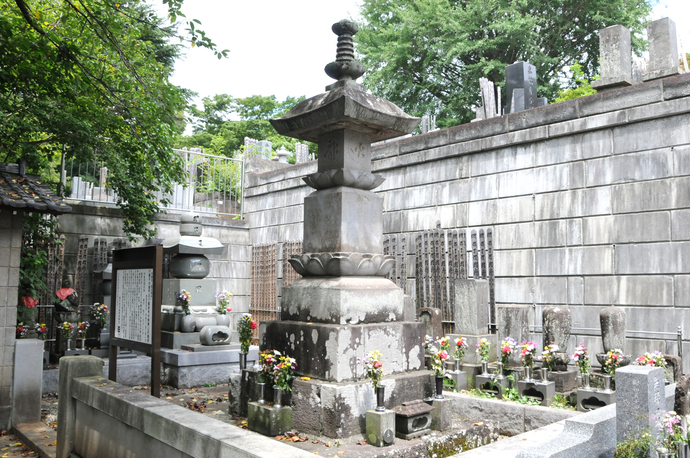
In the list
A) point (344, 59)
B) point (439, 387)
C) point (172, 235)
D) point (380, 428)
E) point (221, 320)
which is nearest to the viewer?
point (380, 428)

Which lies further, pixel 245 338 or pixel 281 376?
pixel 245 338

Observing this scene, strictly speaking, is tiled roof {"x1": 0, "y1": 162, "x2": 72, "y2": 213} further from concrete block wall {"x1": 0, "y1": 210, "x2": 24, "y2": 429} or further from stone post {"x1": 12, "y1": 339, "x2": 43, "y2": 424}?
stone post {"x1": 12, "y1": 339, "x2": 43, "y2": 424}

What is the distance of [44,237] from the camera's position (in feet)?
37.2

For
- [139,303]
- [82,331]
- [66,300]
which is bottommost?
[82,331]

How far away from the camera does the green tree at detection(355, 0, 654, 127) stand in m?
21.4

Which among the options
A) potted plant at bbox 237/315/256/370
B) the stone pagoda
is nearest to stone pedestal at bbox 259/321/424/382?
the stone pagoda

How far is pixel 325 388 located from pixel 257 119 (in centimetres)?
2699

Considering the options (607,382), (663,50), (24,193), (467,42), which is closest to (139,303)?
(24,193)

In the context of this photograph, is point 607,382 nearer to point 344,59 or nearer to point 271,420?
point 271,420

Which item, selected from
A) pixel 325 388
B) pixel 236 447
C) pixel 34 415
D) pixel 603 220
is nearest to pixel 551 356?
pixel 603 220

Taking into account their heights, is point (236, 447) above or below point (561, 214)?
below

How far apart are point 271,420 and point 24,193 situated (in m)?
5.03

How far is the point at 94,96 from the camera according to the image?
10117 millimetres

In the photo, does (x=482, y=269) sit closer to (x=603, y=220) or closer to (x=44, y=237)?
(x=603, y=220)
